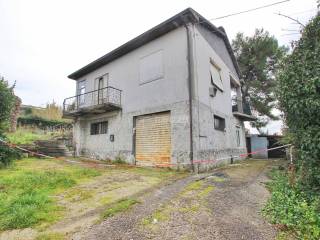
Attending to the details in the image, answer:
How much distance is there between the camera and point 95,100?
1445 centimetres

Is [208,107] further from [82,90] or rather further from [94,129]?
[82,90]

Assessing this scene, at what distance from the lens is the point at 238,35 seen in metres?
22.6

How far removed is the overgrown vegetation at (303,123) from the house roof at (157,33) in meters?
5.87

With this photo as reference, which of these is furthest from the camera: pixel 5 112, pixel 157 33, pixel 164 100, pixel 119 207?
pixel 157 33

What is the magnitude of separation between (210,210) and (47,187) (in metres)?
4.47

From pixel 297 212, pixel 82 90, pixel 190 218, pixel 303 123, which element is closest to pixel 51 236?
pixel 190 218

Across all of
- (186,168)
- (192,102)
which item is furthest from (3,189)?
(192,102)

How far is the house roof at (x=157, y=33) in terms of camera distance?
9.81 m

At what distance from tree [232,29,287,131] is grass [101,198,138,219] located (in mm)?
19233

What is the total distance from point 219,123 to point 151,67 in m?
5.23

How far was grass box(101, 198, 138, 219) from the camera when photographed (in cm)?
405

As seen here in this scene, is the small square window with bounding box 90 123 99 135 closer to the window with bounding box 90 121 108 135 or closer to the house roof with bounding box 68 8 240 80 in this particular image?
the window with bounding box 90 121 108 135

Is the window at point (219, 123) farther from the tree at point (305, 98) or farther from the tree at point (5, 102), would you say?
the tree at point (5, 102)

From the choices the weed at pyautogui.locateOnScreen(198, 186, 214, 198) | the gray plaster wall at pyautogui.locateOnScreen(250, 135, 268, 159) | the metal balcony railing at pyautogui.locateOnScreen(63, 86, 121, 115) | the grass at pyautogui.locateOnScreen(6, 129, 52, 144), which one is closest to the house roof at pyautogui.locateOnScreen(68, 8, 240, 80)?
the metal balcony railing at pyautogui.locateOnScreen(63, 86, 121, 115)
